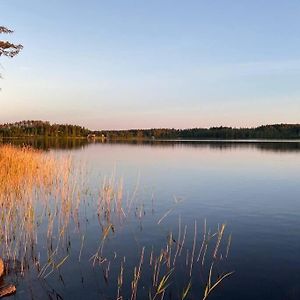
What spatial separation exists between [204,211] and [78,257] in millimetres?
7536

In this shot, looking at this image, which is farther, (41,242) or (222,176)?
(222,176)

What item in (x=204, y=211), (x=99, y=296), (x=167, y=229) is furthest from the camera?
(x=204, y=211)

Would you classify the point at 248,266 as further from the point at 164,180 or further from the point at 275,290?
the point at 164,180

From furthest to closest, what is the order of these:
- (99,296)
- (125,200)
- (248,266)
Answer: (125,200) < (248,266) < (99,296)

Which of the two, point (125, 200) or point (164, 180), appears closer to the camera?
point (125, 200)

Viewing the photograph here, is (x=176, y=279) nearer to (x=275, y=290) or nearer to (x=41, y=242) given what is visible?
(x=275, y=290)

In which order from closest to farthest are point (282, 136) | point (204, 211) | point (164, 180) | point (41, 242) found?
point (41, 242), point (204, 211), point (164, 180), point (282, 136)

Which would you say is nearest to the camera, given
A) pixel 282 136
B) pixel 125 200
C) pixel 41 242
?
pixel 41 242

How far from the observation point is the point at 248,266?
30.0 ft

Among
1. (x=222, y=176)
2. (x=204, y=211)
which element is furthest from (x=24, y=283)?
(x=222, y=176)

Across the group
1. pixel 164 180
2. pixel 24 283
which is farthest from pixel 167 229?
pixel 164 180

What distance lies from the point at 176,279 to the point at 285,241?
476cm

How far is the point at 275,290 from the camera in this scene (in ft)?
25.8

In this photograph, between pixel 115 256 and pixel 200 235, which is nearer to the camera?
pixel 115 256
